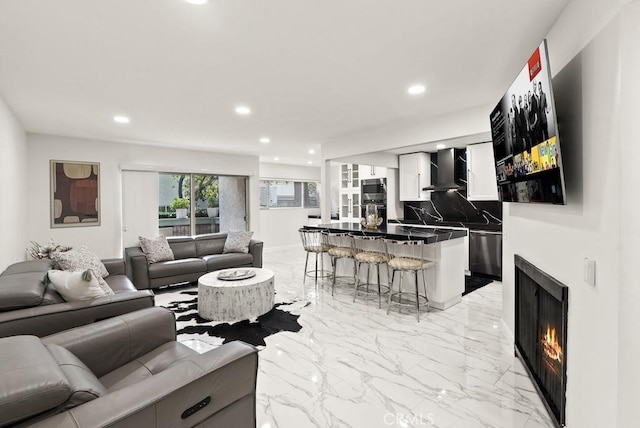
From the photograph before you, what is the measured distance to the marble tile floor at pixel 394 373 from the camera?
2018mm

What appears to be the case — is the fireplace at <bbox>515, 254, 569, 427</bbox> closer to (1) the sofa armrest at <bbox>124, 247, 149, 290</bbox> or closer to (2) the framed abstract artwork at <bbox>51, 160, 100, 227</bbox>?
(1) the sofa armrest at <bbox>124, 247, 149, 290</bbox>

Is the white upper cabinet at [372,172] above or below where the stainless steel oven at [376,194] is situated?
above

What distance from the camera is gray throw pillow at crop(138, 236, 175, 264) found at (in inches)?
196

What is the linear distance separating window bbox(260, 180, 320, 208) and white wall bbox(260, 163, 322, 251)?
0.16 meters

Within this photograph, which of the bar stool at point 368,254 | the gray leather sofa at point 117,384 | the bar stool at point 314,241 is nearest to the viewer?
the gray leather sofa at point 117,384

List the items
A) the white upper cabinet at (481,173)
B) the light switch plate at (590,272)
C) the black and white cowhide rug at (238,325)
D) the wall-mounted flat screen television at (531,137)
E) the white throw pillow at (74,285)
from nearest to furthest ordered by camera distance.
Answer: the light switch plate at (590,272)
the wall-mounted flat screen television at (531,137)
the white throw pillow at (74,285)
the black and white cowhide rug at (238,325)
the white upper cabinet at (481,173)

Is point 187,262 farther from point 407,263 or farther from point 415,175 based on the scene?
point 415,175

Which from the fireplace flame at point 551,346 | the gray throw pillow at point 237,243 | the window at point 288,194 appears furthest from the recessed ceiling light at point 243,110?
the window at point 288,194

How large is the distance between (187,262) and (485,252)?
5048 mm

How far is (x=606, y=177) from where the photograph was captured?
1.38 meters

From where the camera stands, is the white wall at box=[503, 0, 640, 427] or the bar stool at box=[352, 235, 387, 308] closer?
the white wall at box=[503, 0, 640, 427]

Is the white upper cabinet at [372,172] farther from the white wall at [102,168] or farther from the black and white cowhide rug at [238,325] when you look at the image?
the black and white cowhide rug at [238,325]

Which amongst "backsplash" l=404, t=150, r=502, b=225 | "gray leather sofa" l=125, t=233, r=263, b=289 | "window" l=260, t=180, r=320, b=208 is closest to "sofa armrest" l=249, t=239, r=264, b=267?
"gray leather sofa" l=125, t=233, r=263, b=289

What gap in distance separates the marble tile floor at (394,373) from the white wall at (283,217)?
15.4 feet
